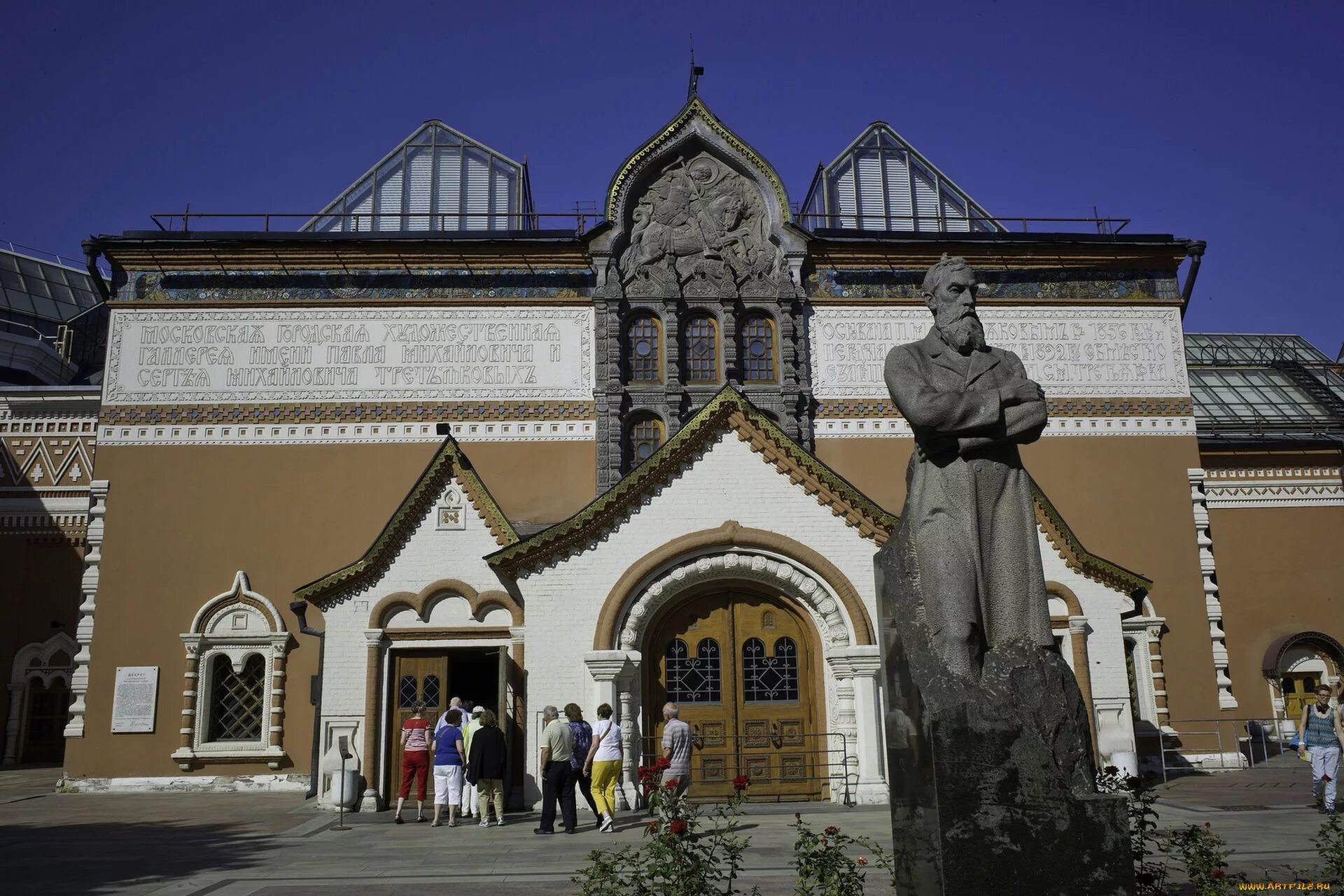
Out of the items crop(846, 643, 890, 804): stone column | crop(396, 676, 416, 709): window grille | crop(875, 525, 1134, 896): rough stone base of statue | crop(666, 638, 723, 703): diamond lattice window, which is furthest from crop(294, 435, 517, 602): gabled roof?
crop(875, 525, 1134, 896): rough stone base of statue

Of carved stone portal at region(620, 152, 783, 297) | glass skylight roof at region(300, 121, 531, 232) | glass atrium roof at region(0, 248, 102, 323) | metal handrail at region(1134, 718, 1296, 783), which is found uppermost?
glass atrium roof at region(0, 248, 102, 323)

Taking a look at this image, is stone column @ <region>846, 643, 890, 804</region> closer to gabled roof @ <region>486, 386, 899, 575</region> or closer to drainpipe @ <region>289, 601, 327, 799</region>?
gabled roof @ <region>486, 386, 899, 575</region>

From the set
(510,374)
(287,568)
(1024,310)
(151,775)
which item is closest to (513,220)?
(510,374)

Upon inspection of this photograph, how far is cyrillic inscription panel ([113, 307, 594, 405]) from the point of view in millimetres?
21734

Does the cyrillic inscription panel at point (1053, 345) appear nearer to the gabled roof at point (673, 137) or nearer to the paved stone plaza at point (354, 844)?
the gabled roof at point (673, 137)

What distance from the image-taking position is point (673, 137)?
75.2 feet

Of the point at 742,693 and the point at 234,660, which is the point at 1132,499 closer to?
the point at 742,693

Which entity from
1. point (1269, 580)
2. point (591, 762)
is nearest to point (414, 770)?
point (591, 762)

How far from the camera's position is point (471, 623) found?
55.5 feet

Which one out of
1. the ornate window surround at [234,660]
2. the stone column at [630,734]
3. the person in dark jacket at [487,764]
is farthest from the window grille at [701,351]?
the person in dark jacket at [487,764]

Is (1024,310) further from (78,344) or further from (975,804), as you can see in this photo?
(78,344)

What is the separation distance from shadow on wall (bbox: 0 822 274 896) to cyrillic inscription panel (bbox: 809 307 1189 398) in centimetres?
1358

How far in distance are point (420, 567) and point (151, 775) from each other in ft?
24.4

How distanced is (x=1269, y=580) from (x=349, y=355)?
21620 millimetres
